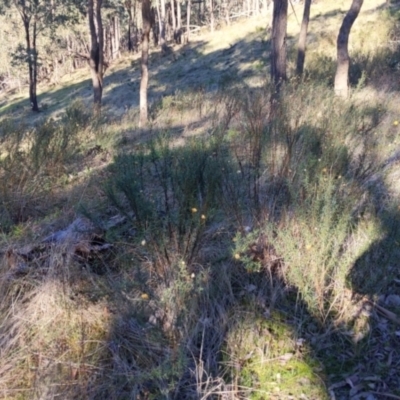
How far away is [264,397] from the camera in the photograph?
6.79 ft

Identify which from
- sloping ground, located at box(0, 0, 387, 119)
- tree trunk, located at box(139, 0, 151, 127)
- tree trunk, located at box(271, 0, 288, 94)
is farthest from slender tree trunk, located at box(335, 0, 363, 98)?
tree trunk, located at box(139, 0, 151, 127)

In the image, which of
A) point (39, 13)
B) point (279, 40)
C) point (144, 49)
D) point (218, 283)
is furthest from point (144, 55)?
point (39, 13)

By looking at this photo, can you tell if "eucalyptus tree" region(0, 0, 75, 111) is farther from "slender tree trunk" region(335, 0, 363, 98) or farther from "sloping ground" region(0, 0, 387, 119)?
"slender tree trunk" region(335, 0, 363, 98)

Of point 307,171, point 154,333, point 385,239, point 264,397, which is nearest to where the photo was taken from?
point 264,397

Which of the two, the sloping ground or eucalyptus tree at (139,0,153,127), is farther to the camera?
the sloping ground

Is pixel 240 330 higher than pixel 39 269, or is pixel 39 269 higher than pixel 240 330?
pixel 39 269

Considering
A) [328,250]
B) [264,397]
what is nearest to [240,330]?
[264,397]

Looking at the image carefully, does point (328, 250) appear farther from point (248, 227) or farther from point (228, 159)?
point (228, 159)

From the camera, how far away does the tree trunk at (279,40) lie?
8.53 m

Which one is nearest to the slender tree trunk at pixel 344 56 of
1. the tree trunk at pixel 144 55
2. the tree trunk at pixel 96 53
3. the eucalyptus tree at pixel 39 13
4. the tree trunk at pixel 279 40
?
the tree trunk at pixel 279 40

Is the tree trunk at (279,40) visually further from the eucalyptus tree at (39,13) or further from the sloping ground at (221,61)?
the eucalyptus tree at (39,13)

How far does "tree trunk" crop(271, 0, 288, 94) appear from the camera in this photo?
28.0 feet

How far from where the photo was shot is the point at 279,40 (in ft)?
28.6

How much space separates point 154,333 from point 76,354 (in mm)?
393
